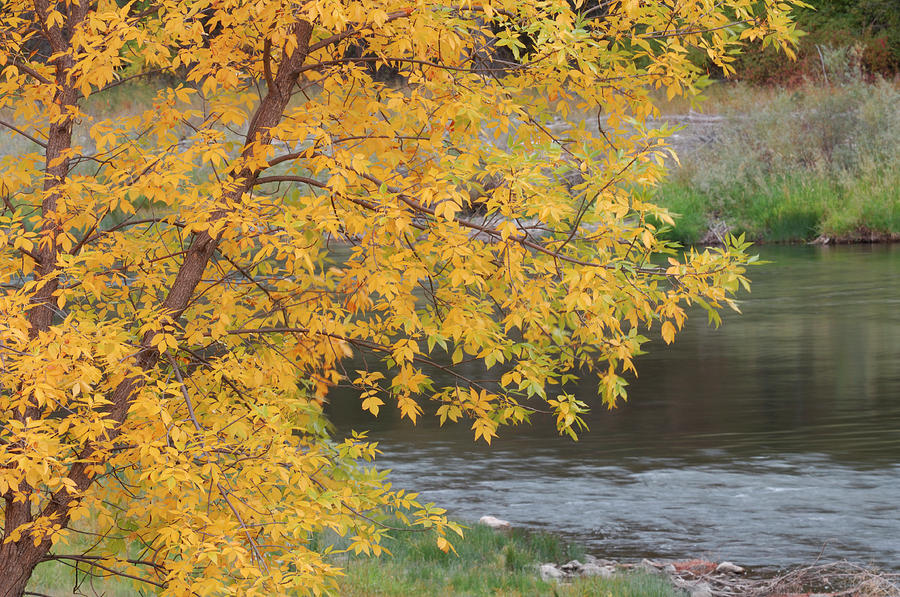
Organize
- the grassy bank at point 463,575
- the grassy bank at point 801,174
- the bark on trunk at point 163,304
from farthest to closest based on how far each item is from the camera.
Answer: the grassy bank at point 801,174, the grassy bank at point 463,575, the bark on trunk at point 163,304

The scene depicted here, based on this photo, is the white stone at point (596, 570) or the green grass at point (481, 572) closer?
the green grass at point (481, 572)

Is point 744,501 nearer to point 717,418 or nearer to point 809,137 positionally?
point 717,418

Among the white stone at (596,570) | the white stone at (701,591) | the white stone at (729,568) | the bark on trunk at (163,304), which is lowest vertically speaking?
the white stone at (729,568)

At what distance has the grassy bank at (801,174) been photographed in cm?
3491

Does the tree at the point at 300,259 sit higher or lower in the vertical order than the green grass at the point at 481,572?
higher

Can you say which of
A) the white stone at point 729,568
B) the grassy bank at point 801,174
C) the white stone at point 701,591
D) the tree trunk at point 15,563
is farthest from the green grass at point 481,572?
the grassy bank at point 801,174

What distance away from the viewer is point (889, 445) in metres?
14.5

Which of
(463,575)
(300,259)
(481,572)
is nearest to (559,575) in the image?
(481,572)

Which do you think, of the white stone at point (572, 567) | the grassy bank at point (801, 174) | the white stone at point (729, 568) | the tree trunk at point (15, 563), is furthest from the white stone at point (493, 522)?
the grassy bank at point (801, 174)

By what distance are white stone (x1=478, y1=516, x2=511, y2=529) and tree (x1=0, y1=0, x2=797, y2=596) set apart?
4.79 metres

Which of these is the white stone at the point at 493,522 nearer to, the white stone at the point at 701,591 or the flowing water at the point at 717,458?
the flowing water at the point at 717,458

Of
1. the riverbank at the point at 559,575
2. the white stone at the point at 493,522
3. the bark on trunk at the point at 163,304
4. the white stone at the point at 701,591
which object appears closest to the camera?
the bark on trunk at the point at 163,304

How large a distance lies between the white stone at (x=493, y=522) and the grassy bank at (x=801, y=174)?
2396 cm

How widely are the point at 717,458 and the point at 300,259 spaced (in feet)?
29.8
